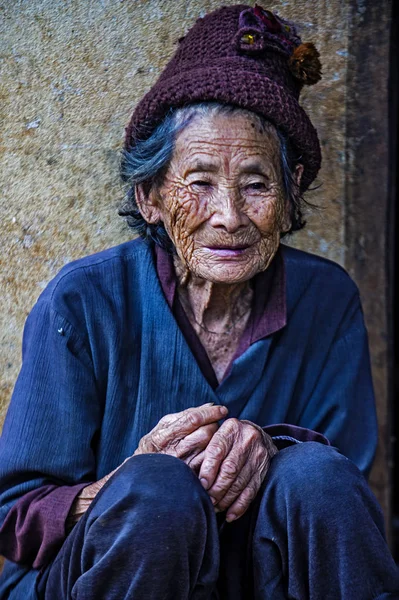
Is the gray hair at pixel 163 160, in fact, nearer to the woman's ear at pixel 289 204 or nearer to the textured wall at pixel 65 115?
the woman's ear at pixel 289 204

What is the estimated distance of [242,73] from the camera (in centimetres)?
215

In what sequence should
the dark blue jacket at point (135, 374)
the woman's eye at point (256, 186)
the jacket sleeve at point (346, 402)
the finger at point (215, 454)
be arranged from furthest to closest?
the jacket sleeve at point (346, 402), the woman's eye at point (256, 186), the dark blue jacket at point (135, 374), the finger at point (215, 454)

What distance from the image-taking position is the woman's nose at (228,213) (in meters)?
2.18

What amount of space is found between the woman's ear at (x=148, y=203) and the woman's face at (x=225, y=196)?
0.09m

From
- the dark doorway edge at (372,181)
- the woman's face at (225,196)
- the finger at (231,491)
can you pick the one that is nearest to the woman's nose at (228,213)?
the woman's face at (225,196)

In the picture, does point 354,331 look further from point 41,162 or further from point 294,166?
point 41,162

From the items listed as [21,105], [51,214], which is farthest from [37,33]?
[51,214]

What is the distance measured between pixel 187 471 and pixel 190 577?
229mm

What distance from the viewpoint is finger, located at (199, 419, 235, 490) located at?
6.39 ft

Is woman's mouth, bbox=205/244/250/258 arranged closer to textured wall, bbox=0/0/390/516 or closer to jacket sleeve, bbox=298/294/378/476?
jacket sleeve, bbox=298/294/378/476

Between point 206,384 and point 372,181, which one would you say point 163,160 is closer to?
point 206,384

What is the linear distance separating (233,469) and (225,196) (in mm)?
739

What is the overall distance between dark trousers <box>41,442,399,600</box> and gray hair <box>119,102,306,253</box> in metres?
0.79

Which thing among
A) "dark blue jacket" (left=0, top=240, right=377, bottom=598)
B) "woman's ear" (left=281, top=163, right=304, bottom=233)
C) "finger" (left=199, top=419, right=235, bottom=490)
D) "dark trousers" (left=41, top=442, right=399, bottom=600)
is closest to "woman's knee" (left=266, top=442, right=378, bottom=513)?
"dark trousers" (left=41, top=442, right=399, bottom=600)
